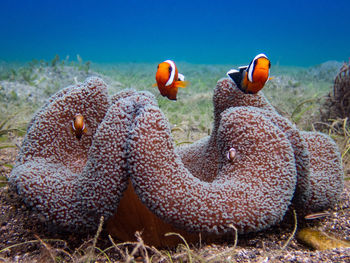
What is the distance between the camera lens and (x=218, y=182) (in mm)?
1381

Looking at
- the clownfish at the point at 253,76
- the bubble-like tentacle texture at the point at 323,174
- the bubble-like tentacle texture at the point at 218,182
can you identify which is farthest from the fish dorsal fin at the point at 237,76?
the bubble-like tentacle texture at the point at 323,174

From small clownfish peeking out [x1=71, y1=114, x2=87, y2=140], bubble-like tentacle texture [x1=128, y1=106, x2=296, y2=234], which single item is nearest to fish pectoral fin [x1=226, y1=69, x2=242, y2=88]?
bubble-like tentacle texture [x1=128, y1=106, x2=296, y2=234]

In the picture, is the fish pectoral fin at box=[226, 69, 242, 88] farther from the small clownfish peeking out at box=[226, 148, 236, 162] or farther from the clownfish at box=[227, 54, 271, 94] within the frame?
the small clownfish peeking out at box=[226, 148, 236, 162]

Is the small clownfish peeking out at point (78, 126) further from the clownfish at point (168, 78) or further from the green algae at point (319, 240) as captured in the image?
the green algae at point (319, 240)

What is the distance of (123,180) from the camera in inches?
51.1

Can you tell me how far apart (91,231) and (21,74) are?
6.38m

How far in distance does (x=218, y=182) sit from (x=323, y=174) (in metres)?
0.78

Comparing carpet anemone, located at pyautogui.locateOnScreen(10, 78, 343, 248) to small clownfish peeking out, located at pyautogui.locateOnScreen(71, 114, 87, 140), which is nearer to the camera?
carpet anemone, located at pyautogui.locateOnScreen(10, 78, 343, 248)

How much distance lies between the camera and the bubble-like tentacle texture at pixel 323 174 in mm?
1601

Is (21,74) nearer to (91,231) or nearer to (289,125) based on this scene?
(91,231)

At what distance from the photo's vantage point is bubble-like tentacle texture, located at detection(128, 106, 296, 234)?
1226 millimetres

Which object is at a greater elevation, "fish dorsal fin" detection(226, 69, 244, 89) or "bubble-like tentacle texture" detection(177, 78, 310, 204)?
"fish dorsal fin" detection(226, 69, 244, 89)

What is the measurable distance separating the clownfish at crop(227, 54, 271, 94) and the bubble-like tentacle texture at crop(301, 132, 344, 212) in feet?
1.94

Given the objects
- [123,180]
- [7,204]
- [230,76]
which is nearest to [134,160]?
[123,180]
